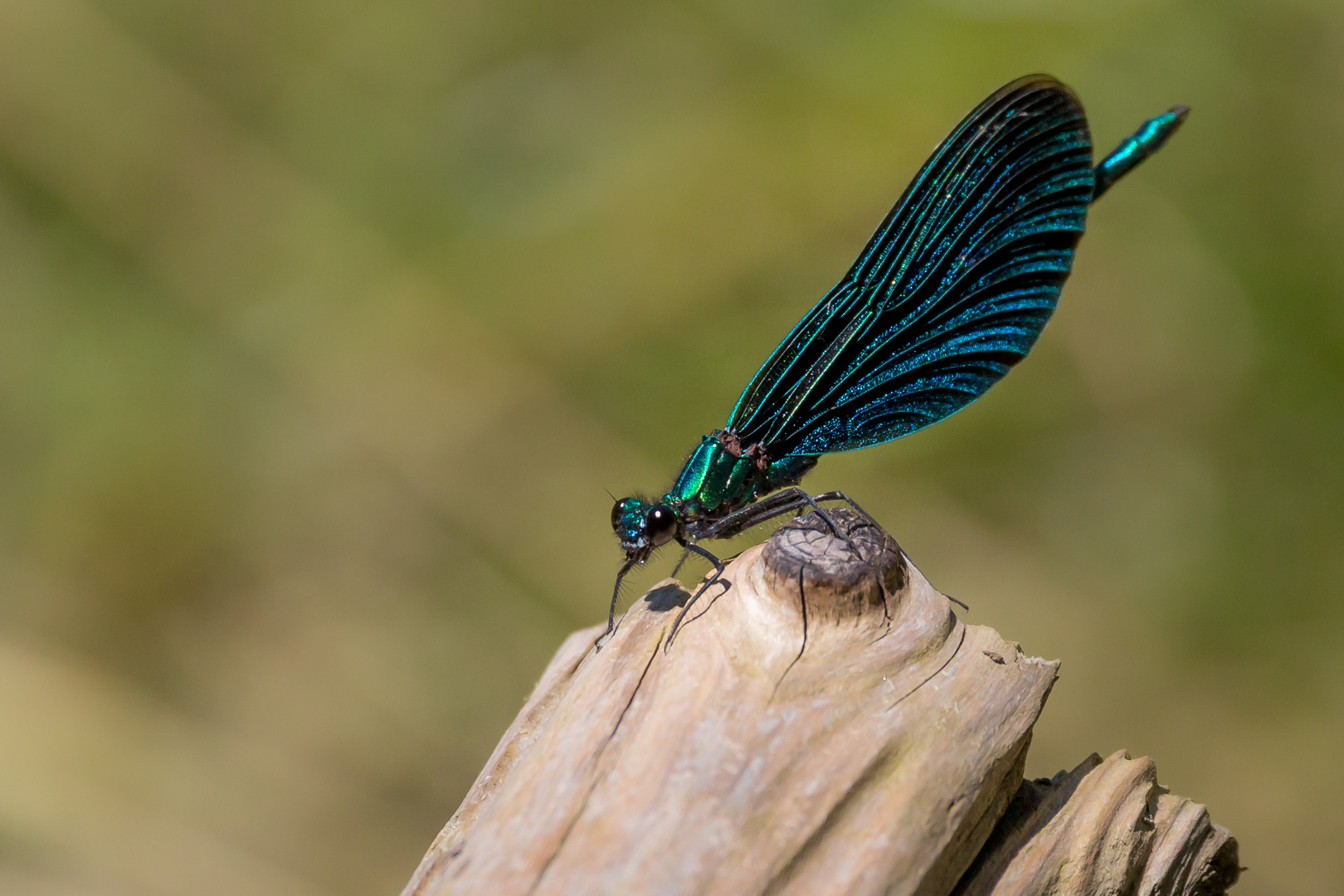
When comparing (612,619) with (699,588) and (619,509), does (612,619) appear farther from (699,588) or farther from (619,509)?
(619,509)

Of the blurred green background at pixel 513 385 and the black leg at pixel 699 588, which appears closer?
the black leg at pixel 699 588

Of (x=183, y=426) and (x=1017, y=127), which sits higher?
(x=183, y=426)

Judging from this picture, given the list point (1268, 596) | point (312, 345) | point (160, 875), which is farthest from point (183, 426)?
point (1268, 596)

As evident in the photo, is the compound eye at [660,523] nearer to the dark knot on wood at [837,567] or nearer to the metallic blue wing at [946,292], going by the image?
the metallic blue wing at [946,292]

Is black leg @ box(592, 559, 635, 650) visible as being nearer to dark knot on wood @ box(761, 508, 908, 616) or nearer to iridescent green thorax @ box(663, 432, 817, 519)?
iridescent green thorax @ box(663, 432, 817, 519)

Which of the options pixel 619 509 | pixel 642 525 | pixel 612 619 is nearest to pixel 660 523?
pixel 642 525

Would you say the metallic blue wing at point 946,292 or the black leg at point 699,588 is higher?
the metallic blue wing at point 946,292

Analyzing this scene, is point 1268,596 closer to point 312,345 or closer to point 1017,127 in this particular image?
point 1017,127

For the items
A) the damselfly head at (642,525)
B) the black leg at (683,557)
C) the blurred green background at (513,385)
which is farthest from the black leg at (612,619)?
the blurred green background at (513,385)

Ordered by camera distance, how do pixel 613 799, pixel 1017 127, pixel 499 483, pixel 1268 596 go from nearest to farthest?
pixel 613 799, pixel 1017 127, pixel 1268 596, pixel 499 483
